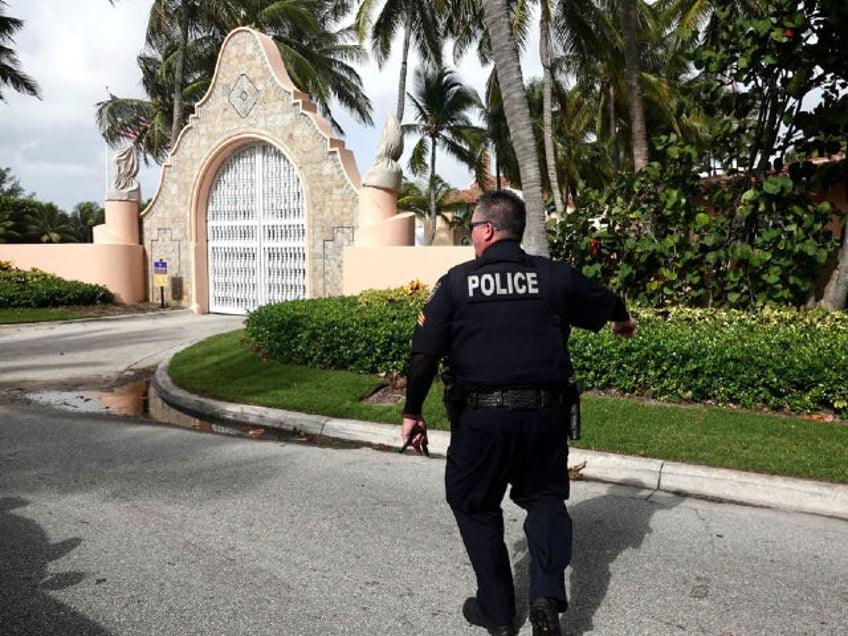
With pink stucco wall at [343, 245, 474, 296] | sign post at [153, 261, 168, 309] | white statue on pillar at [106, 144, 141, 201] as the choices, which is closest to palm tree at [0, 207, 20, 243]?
white statue on pillar at [106, 144, 141, 201]

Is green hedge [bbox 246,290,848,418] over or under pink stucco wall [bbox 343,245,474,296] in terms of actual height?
under

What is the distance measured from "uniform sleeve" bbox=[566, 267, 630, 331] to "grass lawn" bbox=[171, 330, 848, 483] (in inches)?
110

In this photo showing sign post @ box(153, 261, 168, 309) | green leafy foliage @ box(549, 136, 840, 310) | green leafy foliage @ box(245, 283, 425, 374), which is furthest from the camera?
sign post @ box(153, 261, 168, 309)

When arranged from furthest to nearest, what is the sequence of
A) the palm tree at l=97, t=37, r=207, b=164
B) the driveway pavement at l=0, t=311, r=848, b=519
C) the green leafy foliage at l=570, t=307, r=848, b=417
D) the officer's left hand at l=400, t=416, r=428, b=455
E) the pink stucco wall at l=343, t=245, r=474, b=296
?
the palm tree at l=97, t=37, r=207, b=164 → the pink stucco wall at l=343, t=245, r=474, b=296 → the green leafy foliage at l=570, t=307, r=848, b=417 → the driveway pavement at l=0, t=311, r=848, b=519 → the officer's left hand at l=400, t=416, r=428, b=455

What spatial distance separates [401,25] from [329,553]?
2049 cm

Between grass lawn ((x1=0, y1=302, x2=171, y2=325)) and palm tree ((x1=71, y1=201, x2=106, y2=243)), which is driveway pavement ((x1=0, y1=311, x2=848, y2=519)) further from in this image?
palm tree ((x1=71, y1=201, x2=106, y2=243))

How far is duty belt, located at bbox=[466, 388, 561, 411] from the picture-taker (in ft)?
8.71

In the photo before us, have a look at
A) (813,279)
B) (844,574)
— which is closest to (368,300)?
(813,279)

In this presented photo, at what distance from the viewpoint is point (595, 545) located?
3785mm

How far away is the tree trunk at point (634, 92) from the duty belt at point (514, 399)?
9346 mm

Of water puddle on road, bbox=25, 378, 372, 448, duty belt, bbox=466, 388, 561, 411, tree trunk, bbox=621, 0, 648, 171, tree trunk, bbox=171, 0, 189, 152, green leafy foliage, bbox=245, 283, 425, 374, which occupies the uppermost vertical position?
tree trunk, bbox=171, 0, 189, 152

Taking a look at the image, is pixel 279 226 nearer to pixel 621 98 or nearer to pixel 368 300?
pixel 368 300

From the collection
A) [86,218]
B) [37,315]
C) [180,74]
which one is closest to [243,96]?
[180,74]

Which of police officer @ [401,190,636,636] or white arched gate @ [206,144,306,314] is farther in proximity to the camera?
white arched gate @ [206,144,306,314]
